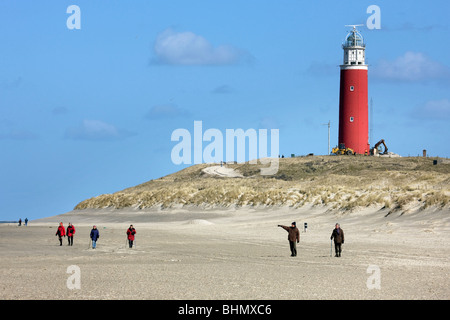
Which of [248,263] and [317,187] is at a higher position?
[317,187]

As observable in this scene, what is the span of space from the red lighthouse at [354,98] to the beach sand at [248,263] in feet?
106

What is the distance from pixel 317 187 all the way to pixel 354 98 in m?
21.5

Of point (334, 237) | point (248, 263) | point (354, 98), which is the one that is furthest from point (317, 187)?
point (248, 263)

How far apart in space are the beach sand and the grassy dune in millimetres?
2258

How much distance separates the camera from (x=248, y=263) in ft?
84.9

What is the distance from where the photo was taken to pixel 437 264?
80.9 feet

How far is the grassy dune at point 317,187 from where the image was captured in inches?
1842

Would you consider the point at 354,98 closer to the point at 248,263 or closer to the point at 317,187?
the point at 317,187

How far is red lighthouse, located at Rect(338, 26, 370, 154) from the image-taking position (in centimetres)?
7875

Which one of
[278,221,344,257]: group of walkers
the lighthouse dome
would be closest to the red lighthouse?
the lighthouse dome

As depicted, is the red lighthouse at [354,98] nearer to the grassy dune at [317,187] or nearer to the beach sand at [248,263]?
the grassy dune at [317,187]
